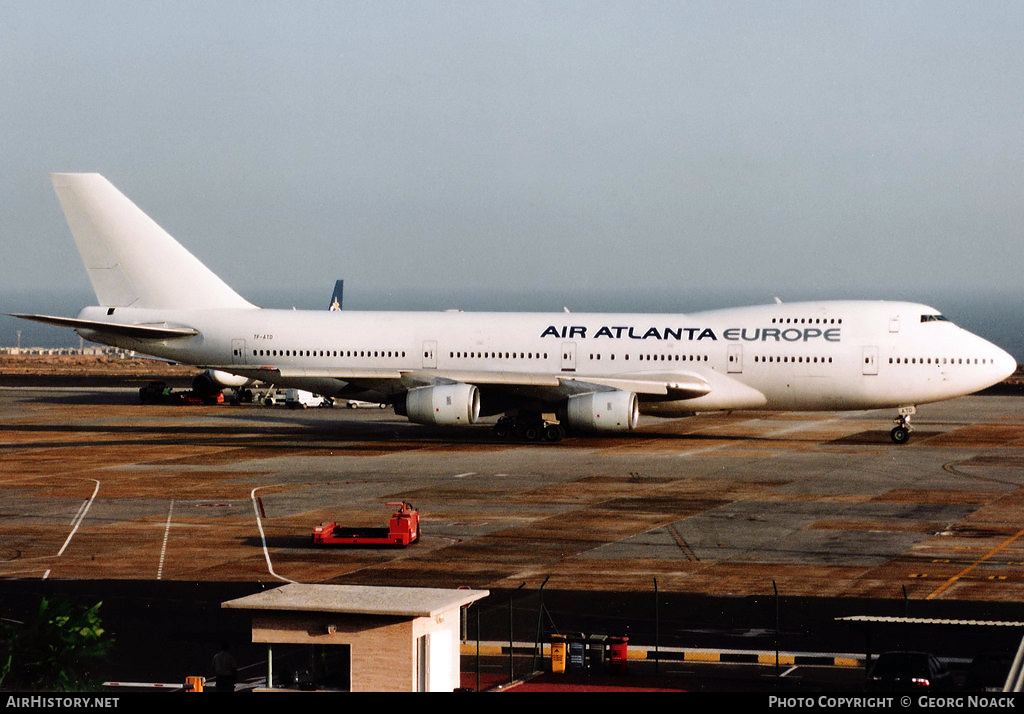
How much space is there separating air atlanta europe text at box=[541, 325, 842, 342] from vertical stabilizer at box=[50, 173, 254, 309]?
1673 centimetres

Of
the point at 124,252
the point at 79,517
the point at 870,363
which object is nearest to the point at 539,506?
the point at 79,517

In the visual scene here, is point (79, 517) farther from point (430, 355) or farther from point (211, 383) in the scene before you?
point (211, 383)

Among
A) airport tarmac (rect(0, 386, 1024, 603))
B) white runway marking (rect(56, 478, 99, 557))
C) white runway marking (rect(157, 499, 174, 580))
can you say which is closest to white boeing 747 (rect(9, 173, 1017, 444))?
airport tarmac (rect(0, 386, 1024, 603))

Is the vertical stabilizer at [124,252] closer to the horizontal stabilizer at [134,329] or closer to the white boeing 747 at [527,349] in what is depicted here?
the white boeing 747 at [527,349]

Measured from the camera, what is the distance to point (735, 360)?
56.5 metres

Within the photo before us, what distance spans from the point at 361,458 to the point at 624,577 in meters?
24.9

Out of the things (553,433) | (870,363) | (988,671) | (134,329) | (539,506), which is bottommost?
(988,671)

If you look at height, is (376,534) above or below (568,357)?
below

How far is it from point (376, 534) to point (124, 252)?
32.2 metres

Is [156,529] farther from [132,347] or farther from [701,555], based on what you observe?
[132,347]

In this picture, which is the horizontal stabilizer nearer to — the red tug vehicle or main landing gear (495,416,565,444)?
main landing gear (495,416,565,444)

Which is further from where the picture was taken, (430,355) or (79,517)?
(430,355)

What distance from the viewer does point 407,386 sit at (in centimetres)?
5784

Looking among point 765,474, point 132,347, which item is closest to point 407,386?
point 132,347
